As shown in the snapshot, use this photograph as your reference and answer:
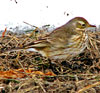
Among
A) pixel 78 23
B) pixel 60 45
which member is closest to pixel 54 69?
pixel 60 45

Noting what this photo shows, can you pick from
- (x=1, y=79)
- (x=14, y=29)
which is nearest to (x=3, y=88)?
(x=1, y=79)

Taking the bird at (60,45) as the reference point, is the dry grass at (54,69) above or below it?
below

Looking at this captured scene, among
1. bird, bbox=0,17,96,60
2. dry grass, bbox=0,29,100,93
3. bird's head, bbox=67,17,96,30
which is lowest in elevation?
dry grass, bbox=0,29,100,93

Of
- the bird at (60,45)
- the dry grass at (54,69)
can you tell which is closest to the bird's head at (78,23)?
the bird at (60,45)

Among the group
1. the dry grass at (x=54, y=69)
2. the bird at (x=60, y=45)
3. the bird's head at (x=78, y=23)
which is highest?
the bird's head at (x=78, y=23)

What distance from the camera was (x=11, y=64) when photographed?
14.1ft

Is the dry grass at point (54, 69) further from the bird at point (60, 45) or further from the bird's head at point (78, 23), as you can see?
the bird's head at point (78, 23)

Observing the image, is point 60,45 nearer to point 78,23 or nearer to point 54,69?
point 54,69

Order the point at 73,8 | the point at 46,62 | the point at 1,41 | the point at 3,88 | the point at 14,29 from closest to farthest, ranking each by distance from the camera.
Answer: the point at 3,88 < the point at 46,62 < the point at 1,41 < the point at 14,29 < the point at 73,8

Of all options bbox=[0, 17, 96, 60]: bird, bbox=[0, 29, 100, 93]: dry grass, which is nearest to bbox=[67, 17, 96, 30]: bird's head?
bbox=[0, 17, 96, 60]: bird

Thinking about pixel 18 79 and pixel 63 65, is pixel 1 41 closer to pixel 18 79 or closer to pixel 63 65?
pixel 63 65

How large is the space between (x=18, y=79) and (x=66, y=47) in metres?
1.07

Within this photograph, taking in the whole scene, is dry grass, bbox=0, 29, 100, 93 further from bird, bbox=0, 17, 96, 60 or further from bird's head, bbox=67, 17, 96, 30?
bird's head, bbox=67, 17, 96, 30

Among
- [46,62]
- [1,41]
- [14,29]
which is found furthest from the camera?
[14,29]
